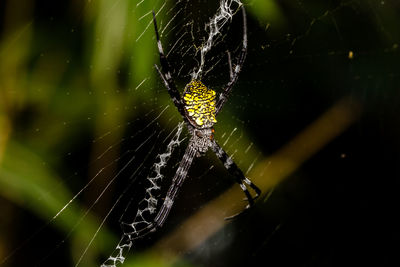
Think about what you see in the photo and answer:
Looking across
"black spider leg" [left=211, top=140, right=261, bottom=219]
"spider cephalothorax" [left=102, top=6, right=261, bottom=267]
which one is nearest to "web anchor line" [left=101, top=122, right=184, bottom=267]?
"spider cephalothorax" [left=102, top=6, right=261, bottom=267]

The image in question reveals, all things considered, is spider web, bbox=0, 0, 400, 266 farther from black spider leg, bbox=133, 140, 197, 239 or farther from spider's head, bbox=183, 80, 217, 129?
spider's head, bbox=183, 80, 217, 129

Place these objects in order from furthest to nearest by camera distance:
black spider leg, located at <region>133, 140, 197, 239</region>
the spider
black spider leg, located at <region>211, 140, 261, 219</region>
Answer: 1. black spider leg, located at <region>211, 140, 261, 219</region>
2. black spider leg, located at <region>133, 140, 197, 239</region>
3. the spider

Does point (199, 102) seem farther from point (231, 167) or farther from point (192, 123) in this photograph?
point (231, 167)

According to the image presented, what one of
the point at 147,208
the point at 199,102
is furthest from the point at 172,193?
the point at 199,102

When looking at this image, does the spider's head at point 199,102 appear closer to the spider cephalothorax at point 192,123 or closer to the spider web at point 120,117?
the spider cephalothorax at point 192,123

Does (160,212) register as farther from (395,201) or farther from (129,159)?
(395,201)

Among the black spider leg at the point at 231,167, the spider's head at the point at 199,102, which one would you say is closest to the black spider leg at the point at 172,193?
the black spider leg at the point at 231,167

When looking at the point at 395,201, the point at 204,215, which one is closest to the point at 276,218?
the point at 204,215
